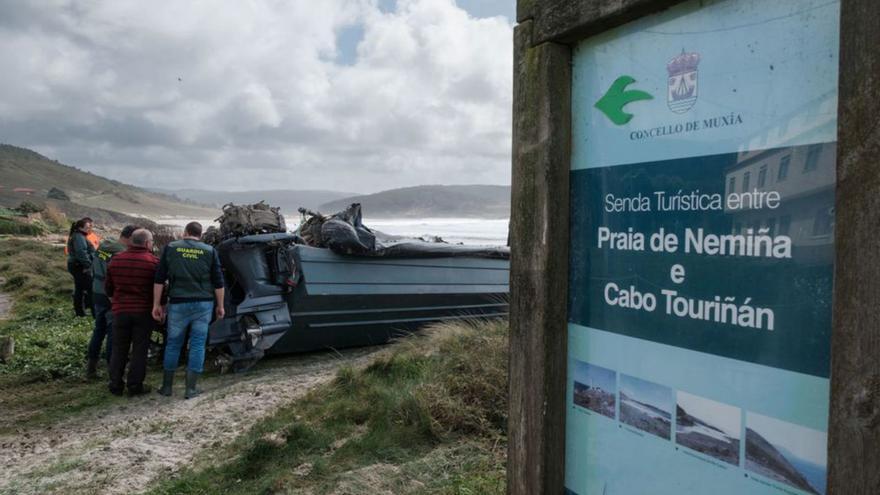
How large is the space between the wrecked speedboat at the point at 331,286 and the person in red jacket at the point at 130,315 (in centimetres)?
75

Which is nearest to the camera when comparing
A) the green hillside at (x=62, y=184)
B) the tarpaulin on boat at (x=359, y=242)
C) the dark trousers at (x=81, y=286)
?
the tarpaulin on boat at (x=359, y=242)

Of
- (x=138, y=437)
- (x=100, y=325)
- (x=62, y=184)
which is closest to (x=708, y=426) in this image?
(x=138, y=437)

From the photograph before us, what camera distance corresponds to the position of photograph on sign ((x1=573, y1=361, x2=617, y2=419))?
216 cm

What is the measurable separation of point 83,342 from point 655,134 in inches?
347

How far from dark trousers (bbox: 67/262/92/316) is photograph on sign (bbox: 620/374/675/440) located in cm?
994

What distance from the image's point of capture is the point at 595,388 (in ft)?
7.30

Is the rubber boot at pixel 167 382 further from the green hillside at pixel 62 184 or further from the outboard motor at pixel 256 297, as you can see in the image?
the green hillside at pixel 62 184

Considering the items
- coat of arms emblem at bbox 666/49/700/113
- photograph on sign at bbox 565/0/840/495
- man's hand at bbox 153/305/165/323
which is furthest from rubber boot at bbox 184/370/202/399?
coat of arms emblem at bbox 666/49/700/113

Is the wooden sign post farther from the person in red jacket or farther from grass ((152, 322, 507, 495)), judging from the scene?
the person in red jacket

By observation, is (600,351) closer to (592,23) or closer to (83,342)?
(592,23)

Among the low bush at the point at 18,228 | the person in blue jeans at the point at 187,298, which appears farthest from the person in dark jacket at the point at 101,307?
the low bush at the point at 18,228

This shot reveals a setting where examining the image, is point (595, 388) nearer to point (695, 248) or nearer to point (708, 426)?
point (708, 426)

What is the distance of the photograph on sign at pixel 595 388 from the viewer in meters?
2.16

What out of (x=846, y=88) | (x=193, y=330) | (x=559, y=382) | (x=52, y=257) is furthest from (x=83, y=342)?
(x=52, y=257)
